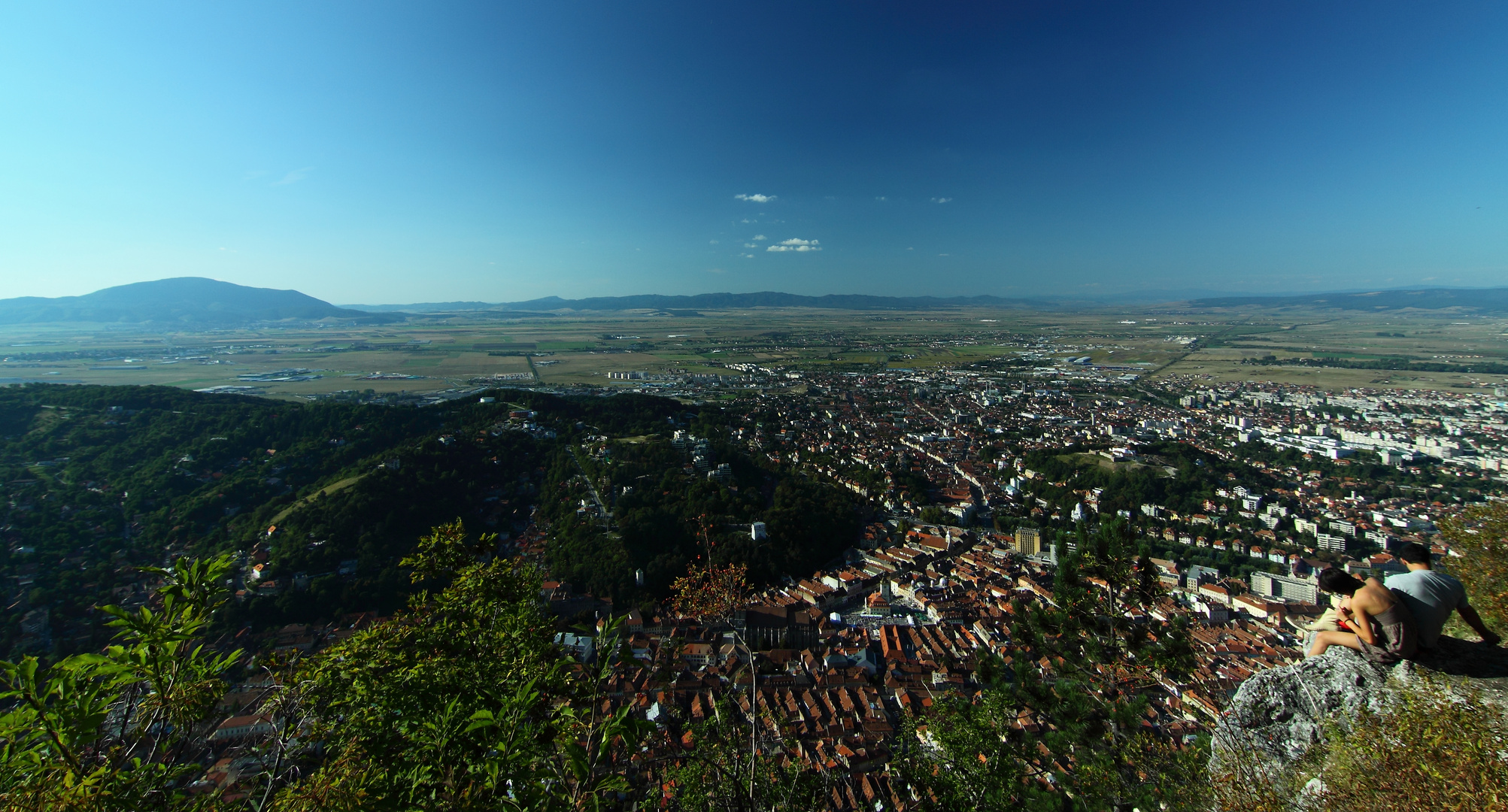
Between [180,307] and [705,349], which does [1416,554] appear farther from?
[180,307]

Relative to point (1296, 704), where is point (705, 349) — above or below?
above

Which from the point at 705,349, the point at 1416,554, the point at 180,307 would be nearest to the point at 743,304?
the point at 705,349

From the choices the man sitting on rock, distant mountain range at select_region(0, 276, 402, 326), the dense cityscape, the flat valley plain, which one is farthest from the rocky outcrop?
distant mountain range at select_region(0, 276, 402, 326)

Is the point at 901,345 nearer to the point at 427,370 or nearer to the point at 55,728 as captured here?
the point at 427,370

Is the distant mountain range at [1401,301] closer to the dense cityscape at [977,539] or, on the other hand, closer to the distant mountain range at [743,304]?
the distant mountain range at [743,304]

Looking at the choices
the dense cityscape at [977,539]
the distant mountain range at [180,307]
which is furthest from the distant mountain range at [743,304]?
the dense cityscape at [977,539]

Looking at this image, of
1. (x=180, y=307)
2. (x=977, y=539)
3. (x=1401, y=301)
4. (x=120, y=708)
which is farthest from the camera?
(x=1401, y=301)

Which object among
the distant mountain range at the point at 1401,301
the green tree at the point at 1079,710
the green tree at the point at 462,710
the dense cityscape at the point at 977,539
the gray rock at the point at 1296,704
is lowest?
the dense cityscape at the point at 977,539

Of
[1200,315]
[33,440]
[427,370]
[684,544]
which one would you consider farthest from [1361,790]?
[1200,315]
